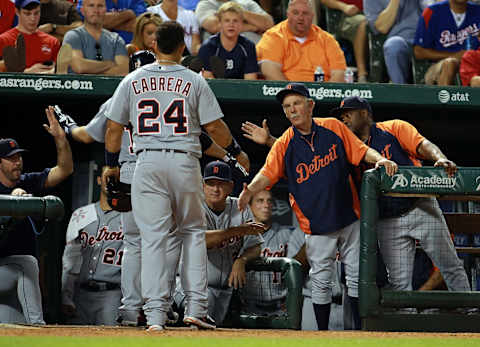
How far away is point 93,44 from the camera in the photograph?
6.78 metres

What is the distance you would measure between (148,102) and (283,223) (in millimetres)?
3144

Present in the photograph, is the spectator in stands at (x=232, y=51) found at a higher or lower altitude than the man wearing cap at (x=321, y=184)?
higher

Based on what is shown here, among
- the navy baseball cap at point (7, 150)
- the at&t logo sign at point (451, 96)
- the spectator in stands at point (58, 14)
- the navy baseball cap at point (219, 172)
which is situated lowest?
the navy baseball cap at point (219, 172)

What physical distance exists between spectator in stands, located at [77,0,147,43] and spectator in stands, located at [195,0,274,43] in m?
0.64

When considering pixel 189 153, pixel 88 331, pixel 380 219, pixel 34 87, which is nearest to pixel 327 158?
pixel 380 219

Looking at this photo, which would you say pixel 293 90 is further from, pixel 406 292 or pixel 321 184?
pixel 406 292

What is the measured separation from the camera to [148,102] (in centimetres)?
432

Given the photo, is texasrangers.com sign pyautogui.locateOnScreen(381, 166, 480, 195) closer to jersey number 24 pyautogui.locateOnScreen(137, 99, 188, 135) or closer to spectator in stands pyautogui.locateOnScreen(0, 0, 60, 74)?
jersey number 24 pyautogui.locateOnScreen(137, 99, 188, 135)

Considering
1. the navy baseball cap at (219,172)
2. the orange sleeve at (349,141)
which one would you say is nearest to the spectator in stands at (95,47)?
the navy baseball cap at (219,172)

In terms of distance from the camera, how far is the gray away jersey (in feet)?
18.7

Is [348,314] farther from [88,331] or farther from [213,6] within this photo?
[213,6]

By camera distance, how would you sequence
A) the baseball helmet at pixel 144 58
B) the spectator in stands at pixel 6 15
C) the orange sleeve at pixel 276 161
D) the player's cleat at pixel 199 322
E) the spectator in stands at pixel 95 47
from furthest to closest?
the spectator in stands at pixel 6 15 < the spectator in stands at pixel 95 47 < the orange sleeve at pixel 276 161 < the baseball helmet at pixel 144 58 < the player's cleat at pixel 199 322

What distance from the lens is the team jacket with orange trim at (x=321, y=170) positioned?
5168 mm

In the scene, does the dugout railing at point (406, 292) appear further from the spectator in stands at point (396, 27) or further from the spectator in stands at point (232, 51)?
the spectator in stands at point (396, 27)
